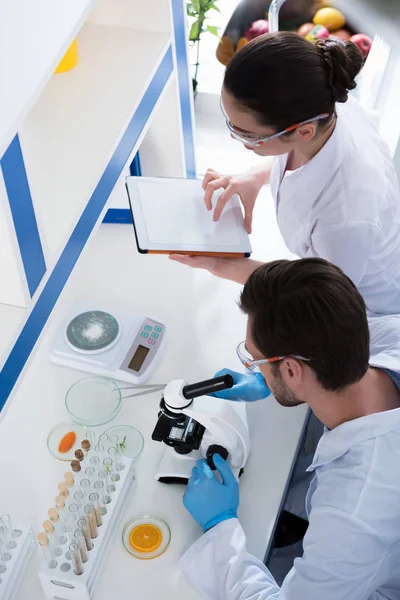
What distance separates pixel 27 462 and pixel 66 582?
0.33m

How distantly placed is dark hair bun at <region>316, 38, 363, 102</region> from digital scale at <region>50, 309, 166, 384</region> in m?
0.74

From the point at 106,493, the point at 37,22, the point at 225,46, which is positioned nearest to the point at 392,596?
the point at 106,493

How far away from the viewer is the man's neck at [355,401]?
4.15ft

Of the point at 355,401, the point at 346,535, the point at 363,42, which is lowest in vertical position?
the point at 346,535

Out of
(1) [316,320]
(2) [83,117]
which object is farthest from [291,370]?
(2) [83,117]

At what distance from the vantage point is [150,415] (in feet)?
5.41

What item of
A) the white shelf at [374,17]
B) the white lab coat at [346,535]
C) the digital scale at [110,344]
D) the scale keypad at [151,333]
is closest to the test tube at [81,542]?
the white lab coat at [346,535]

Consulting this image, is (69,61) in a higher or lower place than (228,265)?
higher

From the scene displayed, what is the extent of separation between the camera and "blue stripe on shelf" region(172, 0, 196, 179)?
1787 mm

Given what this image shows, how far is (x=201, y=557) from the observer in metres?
1.36

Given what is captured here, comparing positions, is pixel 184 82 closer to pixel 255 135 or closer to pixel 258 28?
pixel 255 135

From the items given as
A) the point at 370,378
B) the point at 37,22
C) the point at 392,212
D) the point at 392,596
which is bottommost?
the point at 392,596

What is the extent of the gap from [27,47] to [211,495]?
0.91 meters

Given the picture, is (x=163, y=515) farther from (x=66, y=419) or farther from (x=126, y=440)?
(x=66, y=419)
